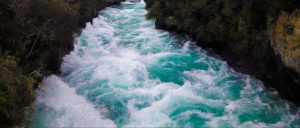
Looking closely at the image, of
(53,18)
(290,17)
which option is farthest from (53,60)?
(290,17)

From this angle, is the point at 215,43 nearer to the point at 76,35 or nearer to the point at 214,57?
the point at 214,57

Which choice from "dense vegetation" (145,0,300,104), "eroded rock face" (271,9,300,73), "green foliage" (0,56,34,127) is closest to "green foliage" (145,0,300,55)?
"dense vegetation" (145,0,300,104)

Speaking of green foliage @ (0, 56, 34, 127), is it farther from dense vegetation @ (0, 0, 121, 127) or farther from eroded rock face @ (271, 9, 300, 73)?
eroded rock face @ (271, 9, 300, 73)

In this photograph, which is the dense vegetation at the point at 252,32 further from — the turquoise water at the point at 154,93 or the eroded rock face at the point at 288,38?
the turquoise water at the point at 154,93

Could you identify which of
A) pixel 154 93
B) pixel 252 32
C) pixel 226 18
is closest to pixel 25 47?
pixel 154 93

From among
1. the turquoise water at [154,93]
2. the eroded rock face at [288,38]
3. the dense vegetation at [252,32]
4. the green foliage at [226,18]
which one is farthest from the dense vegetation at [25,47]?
the eroded rock face at [288,38]

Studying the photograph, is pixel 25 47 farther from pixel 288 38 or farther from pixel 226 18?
pixel 226 18

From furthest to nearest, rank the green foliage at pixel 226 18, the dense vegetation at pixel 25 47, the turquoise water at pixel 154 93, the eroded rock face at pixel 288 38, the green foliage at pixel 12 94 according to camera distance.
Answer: the green foliage at pixel 226 18, the turquoise water at pixel 154 93, the eroded rock face at pixel 288 38, the dense vegetation at pixel 25 47, the green foliage at pixel 12 94
